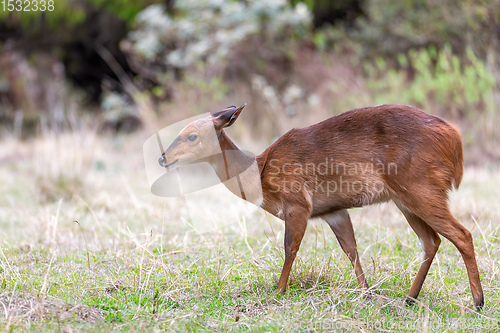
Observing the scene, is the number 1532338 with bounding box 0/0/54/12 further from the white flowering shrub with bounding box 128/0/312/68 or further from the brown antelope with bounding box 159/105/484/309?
the brown antelope with bounding box 159/105/484/309

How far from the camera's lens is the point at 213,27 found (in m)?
12.2

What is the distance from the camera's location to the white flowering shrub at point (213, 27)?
1152cm

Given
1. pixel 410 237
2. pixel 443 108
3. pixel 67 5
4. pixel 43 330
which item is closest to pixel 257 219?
pixel 410 237

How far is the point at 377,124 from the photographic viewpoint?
370cm

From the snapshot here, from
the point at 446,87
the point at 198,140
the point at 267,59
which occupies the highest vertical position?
the point at 198,140

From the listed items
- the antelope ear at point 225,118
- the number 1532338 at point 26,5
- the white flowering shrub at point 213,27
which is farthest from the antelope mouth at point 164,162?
the number 1532338 at point 26,5

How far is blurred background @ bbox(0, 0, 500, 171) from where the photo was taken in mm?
9648

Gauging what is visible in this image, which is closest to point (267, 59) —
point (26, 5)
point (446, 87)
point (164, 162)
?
point (446, 87)

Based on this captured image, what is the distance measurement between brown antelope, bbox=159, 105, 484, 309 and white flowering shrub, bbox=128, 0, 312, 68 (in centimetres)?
770

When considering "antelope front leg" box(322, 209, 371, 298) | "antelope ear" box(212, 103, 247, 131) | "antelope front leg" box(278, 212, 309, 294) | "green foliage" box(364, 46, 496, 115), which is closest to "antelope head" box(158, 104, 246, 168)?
"antelope ear" box(212, 103, 247, 131)

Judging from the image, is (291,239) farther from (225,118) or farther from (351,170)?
(225,118)

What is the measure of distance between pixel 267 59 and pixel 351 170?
8.84m

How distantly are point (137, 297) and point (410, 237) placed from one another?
7.71 feet

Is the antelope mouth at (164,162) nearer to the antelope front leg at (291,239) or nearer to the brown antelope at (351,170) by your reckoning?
the brown antelope at (351,170)
